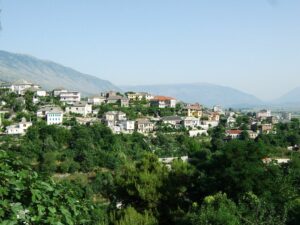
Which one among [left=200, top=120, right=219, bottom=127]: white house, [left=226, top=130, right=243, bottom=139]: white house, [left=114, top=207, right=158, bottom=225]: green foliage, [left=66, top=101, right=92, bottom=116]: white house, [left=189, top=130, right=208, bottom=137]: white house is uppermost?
[left=66, top=101, right=92, bottom=116]: white house

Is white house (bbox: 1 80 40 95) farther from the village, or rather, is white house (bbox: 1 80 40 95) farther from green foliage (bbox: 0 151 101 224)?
green foliage (bbox: 0 151 101 224)

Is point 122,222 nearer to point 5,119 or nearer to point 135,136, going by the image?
point 135,136

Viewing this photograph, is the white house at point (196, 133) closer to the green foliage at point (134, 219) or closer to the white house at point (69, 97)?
the white house at point (69, 97)

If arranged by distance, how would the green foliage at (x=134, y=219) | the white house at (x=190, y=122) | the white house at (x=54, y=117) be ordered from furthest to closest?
1. the white house at (x=190, y=122)
2. the white house at (x=54, y=117)
3. the green foliage at (x=134, y=219)

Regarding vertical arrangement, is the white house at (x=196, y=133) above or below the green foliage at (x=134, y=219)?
below

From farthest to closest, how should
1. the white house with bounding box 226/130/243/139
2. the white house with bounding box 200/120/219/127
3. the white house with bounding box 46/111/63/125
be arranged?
1. the white house with bounding box 200/120/219/127
2. the white house with bounding box 226/130/243/139
3. the white house with bounding box 46/111/63/125

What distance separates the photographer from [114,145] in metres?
33.0

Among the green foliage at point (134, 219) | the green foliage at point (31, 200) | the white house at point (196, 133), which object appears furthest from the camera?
the white house at point (196, 133)

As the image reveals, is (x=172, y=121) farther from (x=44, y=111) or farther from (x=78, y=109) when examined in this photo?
(x=44, y=111)

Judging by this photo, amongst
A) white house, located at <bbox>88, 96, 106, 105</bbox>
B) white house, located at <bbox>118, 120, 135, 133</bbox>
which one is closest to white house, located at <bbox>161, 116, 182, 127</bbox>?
white house, located at <bbox>118, 120, 135, 133</bbox>

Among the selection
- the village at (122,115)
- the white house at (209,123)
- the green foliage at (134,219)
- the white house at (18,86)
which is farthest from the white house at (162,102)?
the green foliage at (134,219)

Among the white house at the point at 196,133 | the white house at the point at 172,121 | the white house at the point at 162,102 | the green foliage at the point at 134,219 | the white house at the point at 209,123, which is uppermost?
the white house at the point at 162,102

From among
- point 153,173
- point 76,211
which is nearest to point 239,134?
point 153,173

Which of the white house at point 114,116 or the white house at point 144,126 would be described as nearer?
the white house at point 144,126
